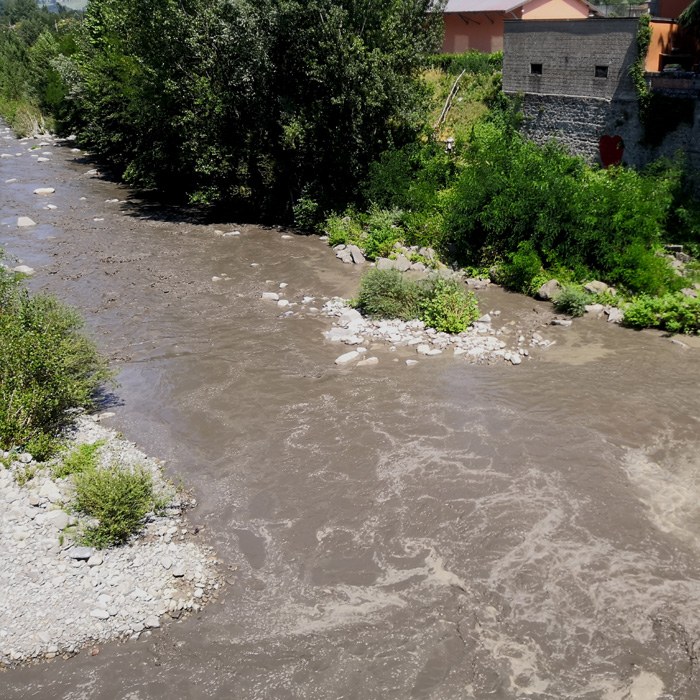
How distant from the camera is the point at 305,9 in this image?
18438 millimetres

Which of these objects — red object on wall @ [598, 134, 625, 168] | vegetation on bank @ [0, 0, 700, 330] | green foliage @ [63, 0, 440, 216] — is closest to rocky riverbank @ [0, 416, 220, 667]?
vegetation on bank @ [0, 0, 700, 330]

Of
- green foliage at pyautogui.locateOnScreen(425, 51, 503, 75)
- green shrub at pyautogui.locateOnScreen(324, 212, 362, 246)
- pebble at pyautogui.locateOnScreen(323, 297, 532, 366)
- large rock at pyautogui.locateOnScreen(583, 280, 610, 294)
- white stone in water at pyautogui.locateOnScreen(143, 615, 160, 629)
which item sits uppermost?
green foliage at pyautogui.locateOnScreen(425, 51, 503, 75)

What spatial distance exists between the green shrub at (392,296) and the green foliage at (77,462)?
686 centimetres

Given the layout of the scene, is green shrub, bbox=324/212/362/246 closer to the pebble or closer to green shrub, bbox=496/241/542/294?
green shrub, bbox=496/241/542/294

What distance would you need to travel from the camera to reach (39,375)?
1011cm

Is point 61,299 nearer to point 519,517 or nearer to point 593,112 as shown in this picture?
point 519,517

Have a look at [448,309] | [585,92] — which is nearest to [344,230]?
[448,309]

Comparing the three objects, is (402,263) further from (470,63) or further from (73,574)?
(470,63)

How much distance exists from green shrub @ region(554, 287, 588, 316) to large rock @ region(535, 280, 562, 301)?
0.27 metres

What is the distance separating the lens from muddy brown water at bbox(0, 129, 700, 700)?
6945 millimetres

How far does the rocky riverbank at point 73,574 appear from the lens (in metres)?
7.15

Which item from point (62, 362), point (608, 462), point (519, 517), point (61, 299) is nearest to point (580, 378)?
point (608, 462)

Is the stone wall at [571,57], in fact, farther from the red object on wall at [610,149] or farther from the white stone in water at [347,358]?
the white stone in water at [347,358]

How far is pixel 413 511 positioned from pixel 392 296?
654 centimetres
